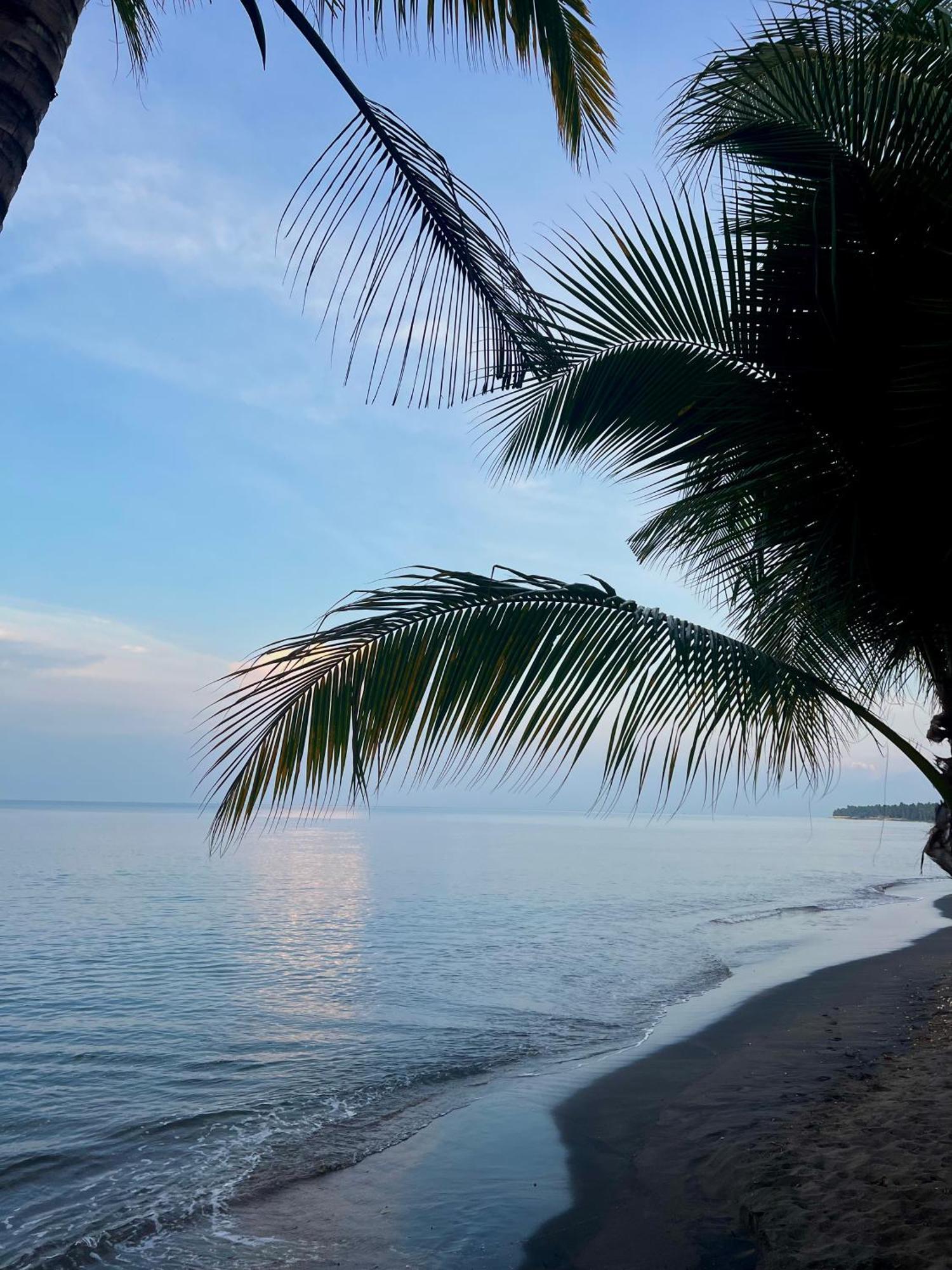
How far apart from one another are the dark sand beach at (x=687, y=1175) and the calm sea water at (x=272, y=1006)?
2.35 ft

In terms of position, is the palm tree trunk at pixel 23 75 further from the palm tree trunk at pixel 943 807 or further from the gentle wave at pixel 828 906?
the gentle wave at pixel 828 906

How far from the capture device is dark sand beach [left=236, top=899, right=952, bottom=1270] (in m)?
4.24

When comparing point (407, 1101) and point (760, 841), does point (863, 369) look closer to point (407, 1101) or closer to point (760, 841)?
point (407, 1101)

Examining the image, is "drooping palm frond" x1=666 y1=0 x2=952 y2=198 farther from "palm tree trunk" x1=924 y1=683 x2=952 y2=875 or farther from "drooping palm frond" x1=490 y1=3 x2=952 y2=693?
"palm tree trunk" x1=924 y1=683 x2=952 y2=875

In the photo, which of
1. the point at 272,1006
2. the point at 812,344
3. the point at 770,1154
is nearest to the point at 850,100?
the point at 812,344

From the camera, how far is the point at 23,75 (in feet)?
7.43

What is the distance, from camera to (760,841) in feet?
260

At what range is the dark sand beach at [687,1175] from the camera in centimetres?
424

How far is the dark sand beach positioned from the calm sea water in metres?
0.72

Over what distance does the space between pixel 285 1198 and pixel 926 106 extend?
23.9 ft

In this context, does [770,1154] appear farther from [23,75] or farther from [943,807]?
[23,75]

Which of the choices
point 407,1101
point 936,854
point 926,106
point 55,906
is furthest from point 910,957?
point 55,906

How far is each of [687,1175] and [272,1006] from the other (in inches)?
347

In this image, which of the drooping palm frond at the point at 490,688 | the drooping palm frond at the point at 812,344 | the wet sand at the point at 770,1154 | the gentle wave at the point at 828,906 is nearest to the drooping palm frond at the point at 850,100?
the drooping palm frond at the point at 812,344
